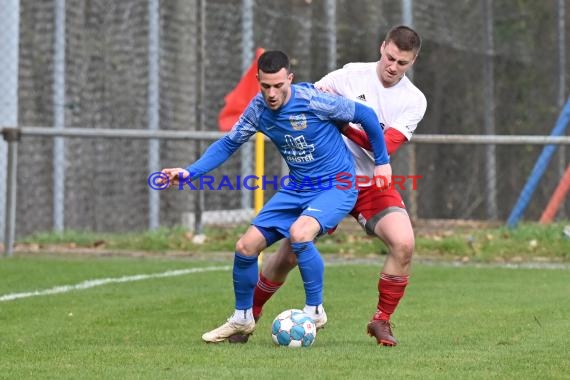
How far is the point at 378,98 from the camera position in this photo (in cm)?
713

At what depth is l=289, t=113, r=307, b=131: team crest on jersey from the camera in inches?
257

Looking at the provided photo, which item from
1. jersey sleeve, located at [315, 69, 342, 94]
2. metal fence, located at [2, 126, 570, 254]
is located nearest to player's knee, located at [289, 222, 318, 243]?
jersey sleeve, located at [315, 69, 342, 94]

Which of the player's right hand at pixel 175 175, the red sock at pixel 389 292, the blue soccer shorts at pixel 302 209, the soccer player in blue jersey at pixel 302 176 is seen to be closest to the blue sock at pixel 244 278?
the soccer player in blue jersey at pixel 302 176

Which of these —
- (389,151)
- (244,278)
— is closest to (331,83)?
(389,151)

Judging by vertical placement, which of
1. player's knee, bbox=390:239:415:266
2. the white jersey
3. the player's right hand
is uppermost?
the white jersey

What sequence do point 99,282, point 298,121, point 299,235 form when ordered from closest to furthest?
point 299,235 < point 298,121 < point 99,282

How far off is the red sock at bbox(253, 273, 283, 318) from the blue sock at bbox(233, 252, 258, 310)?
0.85 ft

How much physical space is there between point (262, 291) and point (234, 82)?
7.28m

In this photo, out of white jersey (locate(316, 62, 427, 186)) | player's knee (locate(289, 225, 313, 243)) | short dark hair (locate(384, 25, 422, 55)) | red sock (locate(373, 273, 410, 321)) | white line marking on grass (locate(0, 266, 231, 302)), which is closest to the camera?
player's knee (locate(289, 225, 313, 243))

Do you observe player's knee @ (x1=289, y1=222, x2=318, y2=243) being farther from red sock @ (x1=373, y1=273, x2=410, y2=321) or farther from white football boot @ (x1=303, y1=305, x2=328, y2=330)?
red sock @ (x1=373, y1=273, x2=410, y2=321)

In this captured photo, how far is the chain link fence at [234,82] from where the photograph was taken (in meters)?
13.8

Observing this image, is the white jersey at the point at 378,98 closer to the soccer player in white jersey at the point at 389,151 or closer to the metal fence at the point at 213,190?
the soccer player in white jersey at the point at 389,151

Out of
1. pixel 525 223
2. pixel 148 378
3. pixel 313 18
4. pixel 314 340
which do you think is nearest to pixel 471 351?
pixel 314 340

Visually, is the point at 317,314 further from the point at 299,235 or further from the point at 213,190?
the point at 213,190
